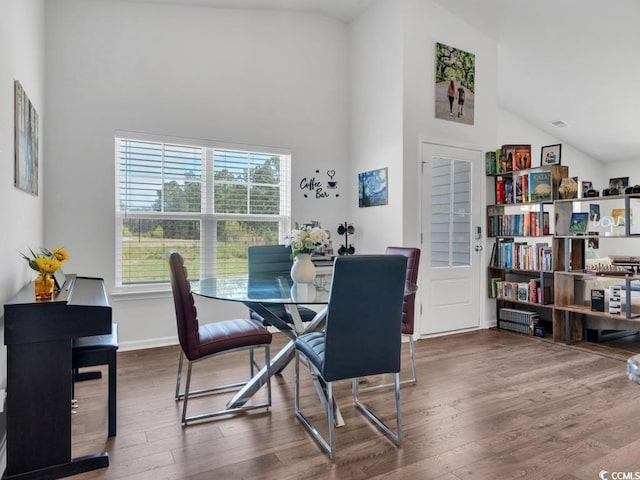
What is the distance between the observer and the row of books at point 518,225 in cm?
421

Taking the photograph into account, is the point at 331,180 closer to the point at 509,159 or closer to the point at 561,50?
the point at 509,159

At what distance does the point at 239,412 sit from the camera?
97.0 inches

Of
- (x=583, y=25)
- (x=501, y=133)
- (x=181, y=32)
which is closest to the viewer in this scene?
(x=181, y=32)

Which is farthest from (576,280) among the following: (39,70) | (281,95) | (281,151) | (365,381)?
(39,70)

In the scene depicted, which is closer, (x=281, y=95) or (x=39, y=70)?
(x=39, y=70)

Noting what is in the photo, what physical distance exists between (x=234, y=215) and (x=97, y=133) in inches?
57.1

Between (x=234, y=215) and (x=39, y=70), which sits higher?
(x=39, y=70)

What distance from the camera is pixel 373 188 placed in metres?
4.50

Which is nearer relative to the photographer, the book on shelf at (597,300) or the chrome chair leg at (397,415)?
the chrome chair leg at (397,415)

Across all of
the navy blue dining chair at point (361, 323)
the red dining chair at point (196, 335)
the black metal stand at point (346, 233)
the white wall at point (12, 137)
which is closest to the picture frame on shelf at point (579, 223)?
the black metal stand at point (346, 233)

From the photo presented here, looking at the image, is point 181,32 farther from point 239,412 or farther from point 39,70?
point 239,412

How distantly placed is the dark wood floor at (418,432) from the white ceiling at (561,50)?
3.44 metres

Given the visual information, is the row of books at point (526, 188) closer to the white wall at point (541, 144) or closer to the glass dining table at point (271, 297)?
the white wall at point (541, 144)

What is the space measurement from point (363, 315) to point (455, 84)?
11.6 ft
